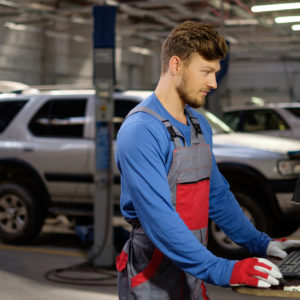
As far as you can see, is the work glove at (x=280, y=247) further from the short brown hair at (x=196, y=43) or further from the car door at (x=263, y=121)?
the car door at (x=263, y=121)

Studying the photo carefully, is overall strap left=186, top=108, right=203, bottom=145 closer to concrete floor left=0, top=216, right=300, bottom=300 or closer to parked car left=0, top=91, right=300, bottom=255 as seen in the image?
concrete floor left=0, top=216, right=300, bottom=300

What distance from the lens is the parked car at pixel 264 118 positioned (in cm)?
1273

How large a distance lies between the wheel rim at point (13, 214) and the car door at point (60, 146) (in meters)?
0.41

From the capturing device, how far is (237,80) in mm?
31156

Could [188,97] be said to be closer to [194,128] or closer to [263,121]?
[194,128]

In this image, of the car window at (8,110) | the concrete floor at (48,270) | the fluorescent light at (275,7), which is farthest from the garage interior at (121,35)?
the concrete floor at (48,270)

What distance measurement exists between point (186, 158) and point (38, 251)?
5734mm

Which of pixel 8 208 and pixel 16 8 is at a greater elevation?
pixel 16 8

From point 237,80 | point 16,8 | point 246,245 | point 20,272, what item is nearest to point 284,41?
point 237,80

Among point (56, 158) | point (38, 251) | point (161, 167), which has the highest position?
point (161, 167)

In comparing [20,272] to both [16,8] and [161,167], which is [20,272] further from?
[16,8]

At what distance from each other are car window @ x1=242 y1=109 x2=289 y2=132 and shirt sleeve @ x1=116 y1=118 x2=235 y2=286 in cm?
1060

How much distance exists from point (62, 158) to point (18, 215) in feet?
2.98

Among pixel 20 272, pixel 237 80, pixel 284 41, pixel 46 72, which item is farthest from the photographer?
pixel 237 80
